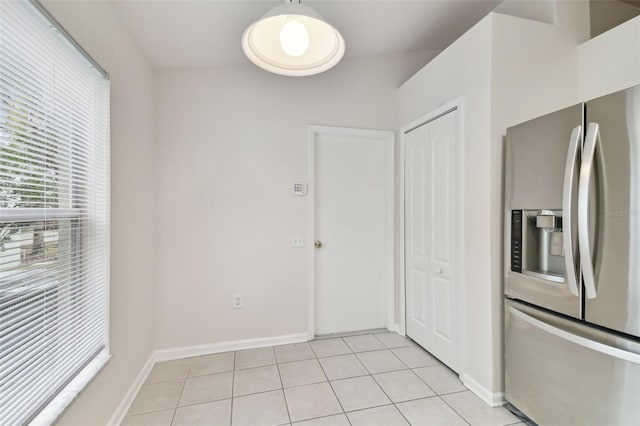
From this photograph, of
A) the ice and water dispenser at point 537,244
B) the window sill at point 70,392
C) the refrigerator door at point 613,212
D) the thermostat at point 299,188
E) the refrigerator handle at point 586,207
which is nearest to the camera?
the window sill at point 70,392

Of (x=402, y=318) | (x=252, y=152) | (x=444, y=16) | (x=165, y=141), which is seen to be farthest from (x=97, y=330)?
(x=444, y=16)

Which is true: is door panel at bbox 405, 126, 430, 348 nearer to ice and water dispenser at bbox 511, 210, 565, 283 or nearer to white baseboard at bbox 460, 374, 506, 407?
white baseboard at bbox 460, 374, 506, 407

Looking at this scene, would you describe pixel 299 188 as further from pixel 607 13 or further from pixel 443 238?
pixel 607 13

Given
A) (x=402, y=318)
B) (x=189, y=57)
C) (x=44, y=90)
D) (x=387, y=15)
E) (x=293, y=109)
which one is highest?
(x=387, y=15)

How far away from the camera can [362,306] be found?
3.14m

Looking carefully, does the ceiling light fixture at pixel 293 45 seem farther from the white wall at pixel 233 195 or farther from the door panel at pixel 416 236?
the door panel at pixel 416 236

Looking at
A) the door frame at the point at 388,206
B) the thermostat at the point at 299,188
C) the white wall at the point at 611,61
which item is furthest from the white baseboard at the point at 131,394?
the white wall at the point at 611,61

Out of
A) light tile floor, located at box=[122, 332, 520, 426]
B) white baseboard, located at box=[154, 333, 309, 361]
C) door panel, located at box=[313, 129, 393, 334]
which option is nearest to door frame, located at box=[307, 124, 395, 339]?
door panel, located at box=[313, 129, 393, 334]

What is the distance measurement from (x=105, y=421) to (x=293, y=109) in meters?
2.65

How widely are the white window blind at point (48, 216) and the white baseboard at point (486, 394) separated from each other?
2.32m

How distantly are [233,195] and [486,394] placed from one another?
8.09 ft

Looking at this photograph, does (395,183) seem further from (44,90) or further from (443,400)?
(44,90)

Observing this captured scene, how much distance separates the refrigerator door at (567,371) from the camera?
4.27 ft

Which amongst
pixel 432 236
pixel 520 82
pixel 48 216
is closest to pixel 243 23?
pixel 48 216
